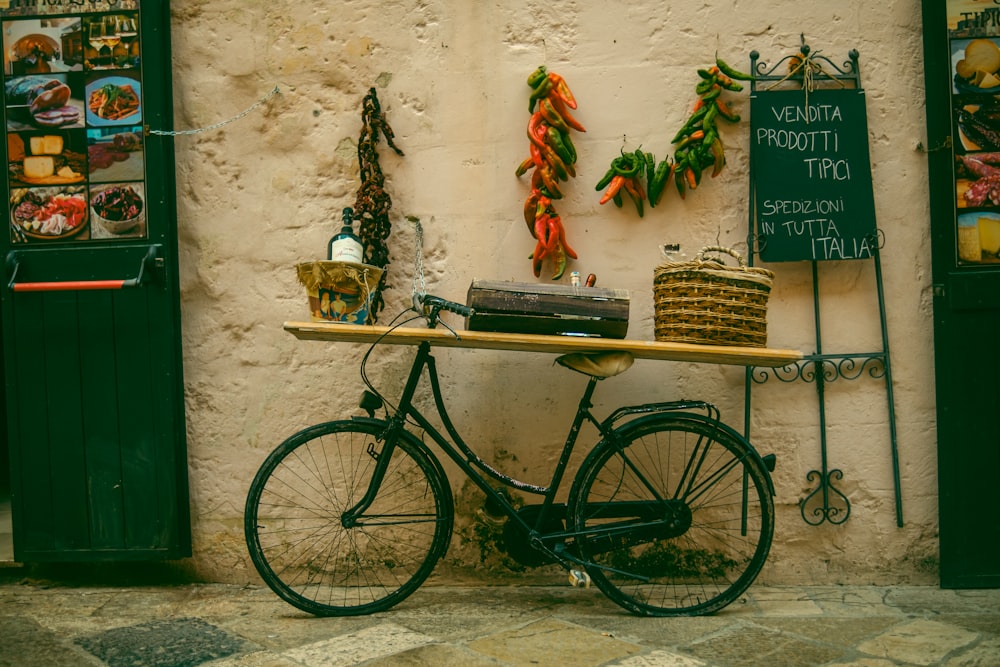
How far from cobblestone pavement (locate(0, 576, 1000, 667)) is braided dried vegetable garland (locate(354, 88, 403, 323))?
140 cm

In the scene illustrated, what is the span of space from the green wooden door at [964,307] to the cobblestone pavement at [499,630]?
269 millimetres

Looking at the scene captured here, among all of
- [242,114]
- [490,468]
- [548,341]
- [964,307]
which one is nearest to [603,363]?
[548,341]

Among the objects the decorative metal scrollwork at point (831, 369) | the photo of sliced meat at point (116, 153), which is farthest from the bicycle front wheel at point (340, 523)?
the decorative metal scrollwork at point (831, 369)

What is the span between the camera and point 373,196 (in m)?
3.92

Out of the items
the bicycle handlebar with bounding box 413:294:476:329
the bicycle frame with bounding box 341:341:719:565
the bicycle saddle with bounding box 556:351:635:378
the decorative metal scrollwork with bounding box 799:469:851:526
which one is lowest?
the decorative metal scrollwork with bounding box 799:469:851:526

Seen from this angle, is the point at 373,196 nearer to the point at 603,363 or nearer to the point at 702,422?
the point at 603,363

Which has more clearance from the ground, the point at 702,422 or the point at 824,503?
the point at 702,422

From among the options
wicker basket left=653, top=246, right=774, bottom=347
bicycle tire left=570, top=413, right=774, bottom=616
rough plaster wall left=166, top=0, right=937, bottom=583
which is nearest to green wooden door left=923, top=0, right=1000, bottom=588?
rough plaster wall left=166, top=0, right=937, bottom=583

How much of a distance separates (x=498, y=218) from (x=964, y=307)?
2.20 m

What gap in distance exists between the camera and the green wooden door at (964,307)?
149 inches

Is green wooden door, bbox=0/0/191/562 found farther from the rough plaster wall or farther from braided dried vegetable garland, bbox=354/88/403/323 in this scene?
braided dried vegetable garland, bbox=354/88/403/323

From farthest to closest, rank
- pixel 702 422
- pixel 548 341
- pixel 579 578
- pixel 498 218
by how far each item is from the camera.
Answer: pixel 498 218
pixel 702 422
pixel 579 578
pixel 548 341

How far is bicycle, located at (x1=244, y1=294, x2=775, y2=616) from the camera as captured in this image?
3568 millimetres

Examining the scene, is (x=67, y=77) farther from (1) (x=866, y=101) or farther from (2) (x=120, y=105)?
(1) (x=866, y=101)
